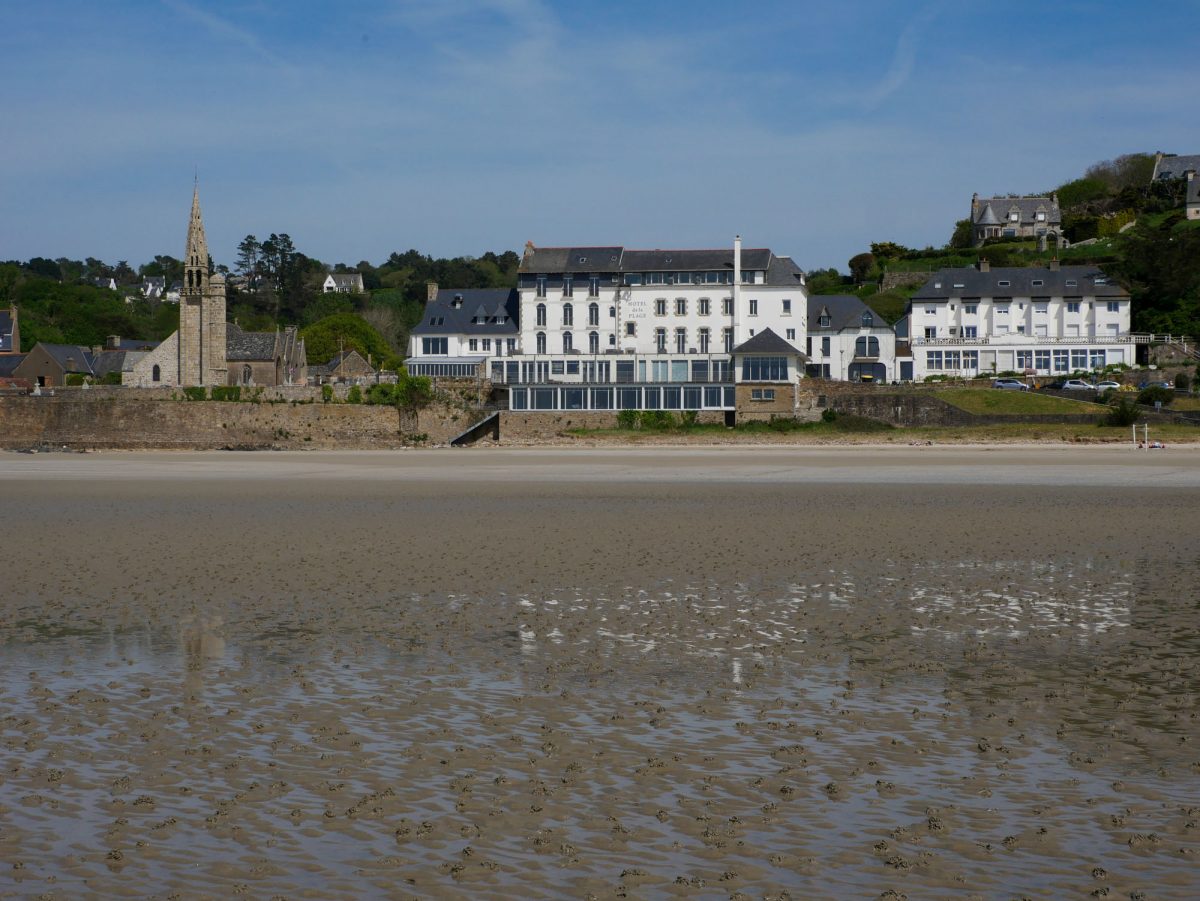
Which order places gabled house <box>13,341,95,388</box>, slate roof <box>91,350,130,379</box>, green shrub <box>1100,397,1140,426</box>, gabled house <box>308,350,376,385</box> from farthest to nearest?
slate roof <box>91,350,130,379</box>, gabled house <box>13,341,95,388</box>, gabled house <box>308,350,376,385</box>, green shrub <box>1100,397,1140,426</box>

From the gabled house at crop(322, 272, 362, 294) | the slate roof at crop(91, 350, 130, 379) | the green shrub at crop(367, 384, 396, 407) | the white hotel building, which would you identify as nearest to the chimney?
the white hotel building

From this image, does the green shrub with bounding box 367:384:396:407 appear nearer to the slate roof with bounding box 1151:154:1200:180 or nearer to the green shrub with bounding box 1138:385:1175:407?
the green shrub with bounding box 1138:385:1175:407

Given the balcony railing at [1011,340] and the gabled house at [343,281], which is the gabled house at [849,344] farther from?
the gabled house at [343,281]

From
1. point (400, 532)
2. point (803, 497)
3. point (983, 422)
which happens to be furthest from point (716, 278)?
point (400, 532)

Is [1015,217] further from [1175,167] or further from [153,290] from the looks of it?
[153,290]

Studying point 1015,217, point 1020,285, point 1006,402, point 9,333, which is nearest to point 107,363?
point 9,333

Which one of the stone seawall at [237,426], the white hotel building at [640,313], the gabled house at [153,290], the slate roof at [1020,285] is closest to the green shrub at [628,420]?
the white hotel building at [640,313]

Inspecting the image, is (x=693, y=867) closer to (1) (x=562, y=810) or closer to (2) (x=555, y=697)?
(1) (x=562, y=810)

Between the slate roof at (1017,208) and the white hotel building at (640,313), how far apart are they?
49.7 meters

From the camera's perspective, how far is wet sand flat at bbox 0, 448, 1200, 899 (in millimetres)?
6555

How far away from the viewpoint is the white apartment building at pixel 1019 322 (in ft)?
231

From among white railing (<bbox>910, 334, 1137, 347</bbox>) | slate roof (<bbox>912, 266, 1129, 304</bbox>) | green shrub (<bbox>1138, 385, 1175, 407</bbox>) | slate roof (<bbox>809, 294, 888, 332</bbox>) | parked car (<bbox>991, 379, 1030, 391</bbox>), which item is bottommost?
green shrub (<bbox>1138, 385, 1175, 407</bbox>)

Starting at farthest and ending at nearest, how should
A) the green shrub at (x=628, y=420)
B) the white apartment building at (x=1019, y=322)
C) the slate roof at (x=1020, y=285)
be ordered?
the slate roof at (x=1020, y=285), the white apartment building at (x=1019, y=322), the green shrub at (x=628, y=420)

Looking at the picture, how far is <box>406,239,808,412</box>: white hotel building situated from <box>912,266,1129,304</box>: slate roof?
36.1 feet
